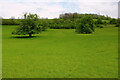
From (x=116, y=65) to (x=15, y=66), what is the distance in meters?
3.96

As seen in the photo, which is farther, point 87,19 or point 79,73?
point 87,19

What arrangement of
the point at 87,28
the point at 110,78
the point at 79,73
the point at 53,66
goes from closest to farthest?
the point at 110,78 → the point at 79,73 → the point at 53,66 → the point at 87,28

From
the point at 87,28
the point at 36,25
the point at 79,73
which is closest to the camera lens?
the point at 79,73

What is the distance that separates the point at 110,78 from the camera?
4.88m

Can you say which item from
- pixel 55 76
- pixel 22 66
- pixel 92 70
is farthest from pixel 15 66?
pixel 92 70

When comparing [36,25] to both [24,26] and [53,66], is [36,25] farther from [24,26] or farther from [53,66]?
[53,66]

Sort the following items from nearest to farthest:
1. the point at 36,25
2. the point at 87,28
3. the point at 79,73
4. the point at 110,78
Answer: the point at 110,78 → the point at 79,73 → the point at 36,25 → the point at 87,28

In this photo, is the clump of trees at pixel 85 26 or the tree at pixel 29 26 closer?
the tree at pixel 29 26

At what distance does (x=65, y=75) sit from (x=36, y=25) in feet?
49.4

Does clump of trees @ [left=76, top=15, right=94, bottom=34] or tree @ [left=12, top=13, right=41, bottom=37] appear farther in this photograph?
clump of trees @ [left=76, top=15, right=94, bottom=34]

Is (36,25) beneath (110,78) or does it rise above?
above

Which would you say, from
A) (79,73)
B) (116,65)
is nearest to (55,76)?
(79,73)

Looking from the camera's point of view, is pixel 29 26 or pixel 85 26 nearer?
pixel 29 26

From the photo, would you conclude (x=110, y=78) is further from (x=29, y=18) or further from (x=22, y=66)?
(x=29, y=18)
